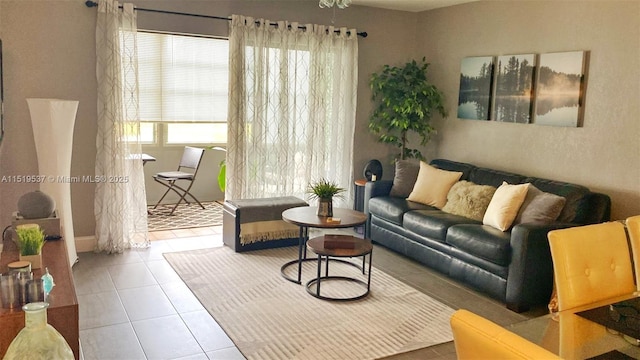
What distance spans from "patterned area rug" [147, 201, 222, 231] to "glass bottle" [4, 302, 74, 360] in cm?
467

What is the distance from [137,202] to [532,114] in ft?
12.4

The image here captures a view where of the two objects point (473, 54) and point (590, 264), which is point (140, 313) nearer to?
point (590, 264)

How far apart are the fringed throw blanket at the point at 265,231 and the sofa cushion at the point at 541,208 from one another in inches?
84.1

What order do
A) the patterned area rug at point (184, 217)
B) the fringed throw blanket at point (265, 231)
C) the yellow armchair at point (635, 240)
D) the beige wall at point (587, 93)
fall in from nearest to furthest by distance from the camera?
1. the yellow armchair at point (635, 240)
2. the beige wall at point (587, 93)
3. the fringed throw blanket at point (265, 231)
4. the patterned area rug at point (184, 217)

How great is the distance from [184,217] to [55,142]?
2.52m

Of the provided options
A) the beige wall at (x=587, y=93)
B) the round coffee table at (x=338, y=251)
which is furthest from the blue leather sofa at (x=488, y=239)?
the round coffee table at (x=338, y=251)

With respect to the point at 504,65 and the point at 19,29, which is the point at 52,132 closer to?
the point at 19,29

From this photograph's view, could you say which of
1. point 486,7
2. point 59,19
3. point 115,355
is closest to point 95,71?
point 59,19

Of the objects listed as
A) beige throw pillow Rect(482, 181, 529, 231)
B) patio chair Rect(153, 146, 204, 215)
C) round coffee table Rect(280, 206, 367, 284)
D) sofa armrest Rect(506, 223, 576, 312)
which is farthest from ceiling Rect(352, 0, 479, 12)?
sofa armrest Rect(506, 223, 576, 312)

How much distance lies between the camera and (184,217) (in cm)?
654

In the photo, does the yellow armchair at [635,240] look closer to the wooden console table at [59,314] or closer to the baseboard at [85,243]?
the wooden console table at [59,314]

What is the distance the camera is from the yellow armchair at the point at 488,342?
3.79 feet

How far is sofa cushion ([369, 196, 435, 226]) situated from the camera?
4.92 meters

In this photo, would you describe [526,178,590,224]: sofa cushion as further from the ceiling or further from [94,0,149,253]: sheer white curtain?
[94,0,149,253]: sheer white curtain
